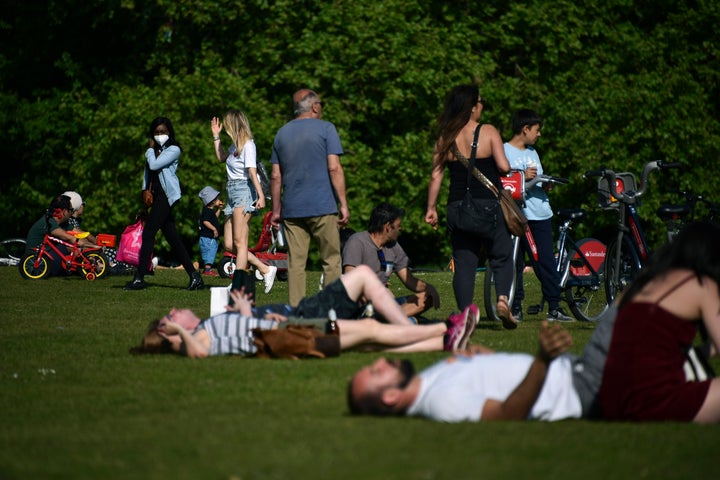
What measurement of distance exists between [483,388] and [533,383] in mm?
320

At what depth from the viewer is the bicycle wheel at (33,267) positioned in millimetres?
18609

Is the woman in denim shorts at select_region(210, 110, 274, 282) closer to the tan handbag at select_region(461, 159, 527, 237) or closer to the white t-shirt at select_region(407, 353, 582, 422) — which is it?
the tan handbag at select_region(461, 159, 527, 237)

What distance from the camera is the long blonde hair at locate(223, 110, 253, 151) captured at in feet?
45.6

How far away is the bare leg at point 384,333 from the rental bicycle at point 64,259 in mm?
10992

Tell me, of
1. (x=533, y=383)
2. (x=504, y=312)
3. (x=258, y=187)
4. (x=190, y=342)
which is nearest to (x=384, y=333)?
(x=190, y=342)

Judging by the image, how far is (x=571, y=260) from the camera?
12.0 m

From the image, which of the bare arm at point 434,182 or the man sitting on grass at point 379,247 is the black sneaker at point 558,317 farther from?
the bare arm at point 434,182

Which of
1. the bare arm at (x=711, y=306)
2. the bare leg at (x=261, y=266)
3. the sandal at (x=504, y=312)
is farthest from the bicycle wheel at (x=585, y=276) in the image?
the bare arm at (x=711, y=306)

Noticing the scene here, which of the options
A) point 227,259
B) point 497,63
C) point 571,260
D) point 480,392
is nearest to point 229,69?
point 497,63

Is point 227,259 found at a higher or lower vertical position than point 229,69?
lower

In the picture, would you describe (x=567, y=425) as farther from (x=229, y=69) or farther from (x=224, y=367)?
(x=229, y=69)

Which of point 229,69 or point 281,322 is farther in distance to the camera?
point 229,69

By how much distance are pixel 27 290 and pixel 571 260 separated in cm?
786

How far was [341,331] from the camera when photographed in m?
8.38
